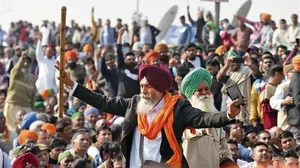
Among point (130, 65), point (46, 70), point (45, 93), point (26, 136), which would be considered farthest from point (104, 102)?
point (46, 70)

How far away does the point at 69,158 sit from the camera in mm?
11641

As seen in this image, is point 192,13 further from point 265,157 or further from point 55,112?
point 265,157

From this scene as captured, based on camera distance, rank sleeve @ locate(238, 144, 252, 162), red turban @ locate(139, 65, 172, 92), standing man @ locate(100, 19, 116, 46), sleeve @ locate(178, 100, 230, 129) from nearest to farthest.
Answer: sleeve @ locate(178, 100, 230, 129) → red turban @ locate(139, 65, 172, 92) → sleeve @ locate(238, 144, 252, 162) → standing man @ locate(100, 19, 116, 46)

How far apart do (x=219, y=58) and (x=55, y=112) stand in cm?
266

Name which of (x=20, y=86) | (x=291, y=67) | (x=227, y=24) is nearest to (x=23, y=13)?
(x=227, y=24)

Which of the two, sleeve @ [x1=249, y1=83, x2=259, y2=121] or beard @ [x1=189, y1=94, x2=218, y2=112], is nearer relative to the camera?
beard @ [x1=189, y1=94, x2=218, y2=112]

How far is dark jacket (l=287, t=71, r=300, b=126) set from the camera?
13172 mm

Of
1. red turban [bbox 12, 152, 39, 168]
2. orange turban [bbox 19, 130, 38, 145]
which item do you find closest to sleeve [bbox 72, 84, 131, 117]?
red turban [bbox 12, 152, 39, 168]

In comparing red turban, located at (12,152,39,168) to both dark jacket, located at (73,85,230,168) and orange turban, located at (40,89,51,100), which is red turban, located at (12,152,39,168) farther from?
orange turban, located at (40,89,51,100)

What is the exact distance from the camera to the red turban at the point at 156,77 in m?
9.19

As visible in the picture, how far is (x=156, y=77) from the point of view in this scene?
9188mm

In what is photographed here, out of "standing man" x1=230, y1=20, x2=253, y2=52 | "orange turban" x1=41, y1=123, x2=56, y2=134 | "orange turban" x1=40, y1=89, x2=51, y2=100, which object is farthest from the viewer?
"standing man" x1=230, y1=20, x2=253, y2=52

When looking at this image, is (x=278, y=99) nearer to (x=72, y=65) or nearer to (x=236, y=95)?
(x=236, y=95)

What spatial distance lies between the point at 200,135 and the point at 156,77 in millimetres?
1166
